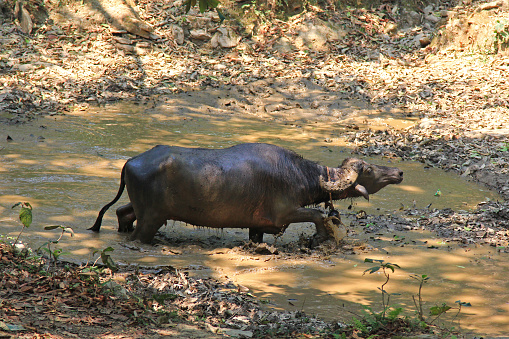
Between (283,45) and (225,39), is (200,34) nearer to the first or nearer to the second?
(225,39)

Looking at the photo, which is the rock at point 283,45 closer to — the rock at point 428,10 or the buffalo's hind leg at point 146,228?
the rock at point 428,10

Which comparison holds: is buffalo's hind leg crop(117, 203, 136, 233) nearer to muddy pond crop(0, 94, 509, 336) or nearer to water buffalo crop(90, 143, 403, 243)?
water buffalo crop(90, 143, 403, 243)

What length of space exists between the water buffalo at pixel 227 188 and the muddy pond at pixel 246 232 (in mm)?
352

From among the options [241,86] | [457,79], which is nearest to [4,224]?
[241,86]

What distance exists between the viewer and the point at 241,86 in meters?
13.7

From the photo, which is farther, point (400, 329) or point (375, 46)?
point (375, 46)

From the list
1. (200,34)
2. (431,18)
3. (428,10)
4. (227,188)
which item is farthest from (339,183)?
(428,10)

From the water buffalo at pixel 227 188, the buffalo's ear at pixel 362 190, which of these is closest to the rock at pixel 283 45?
the water buffalo at pixel 227 188

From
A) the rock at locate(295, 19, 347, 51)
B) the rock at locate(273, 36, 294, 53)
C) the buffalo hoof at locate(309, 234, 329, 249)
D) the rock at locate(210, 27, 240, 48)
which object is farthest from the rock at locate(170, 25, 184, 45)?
the buffalo hoof at locate(309, 234, 329, 249)

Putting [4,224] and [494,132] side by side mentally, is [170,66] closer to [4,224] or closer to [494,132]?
[494,132]

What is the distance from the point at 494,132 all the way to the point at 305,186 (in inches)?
228

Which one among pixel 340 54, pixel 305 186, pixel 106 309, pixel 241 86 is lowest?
pixel 106 309

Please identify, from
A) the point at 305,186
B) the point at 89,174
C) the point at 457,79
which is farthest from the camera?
the point at 457,79

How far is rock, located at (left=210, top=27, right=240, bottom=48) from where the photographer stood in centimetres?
1544
